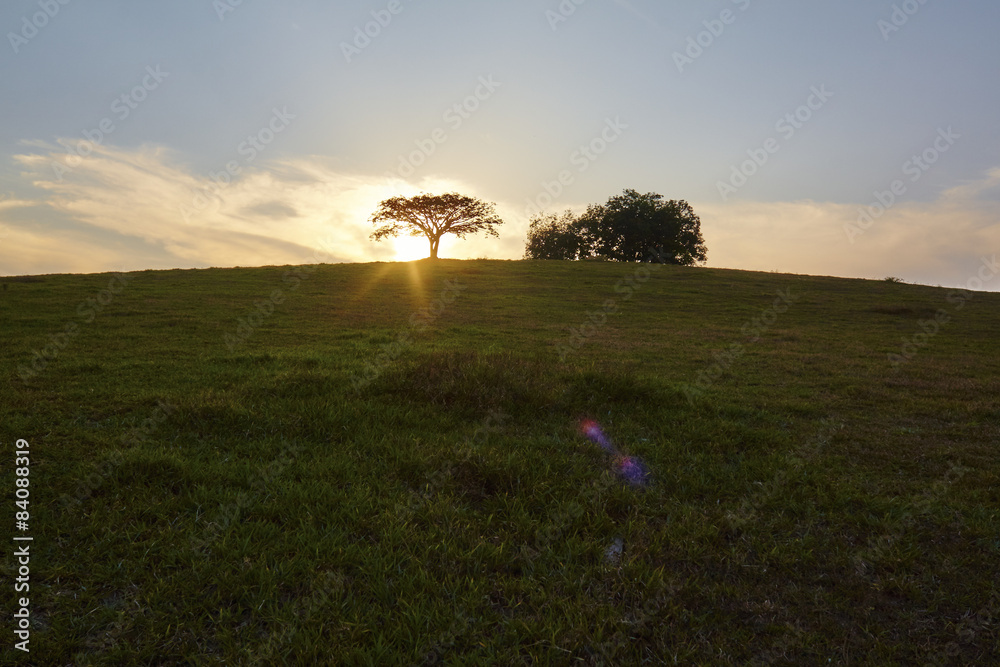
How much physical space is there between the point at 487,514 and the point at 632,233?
6147 centimetres

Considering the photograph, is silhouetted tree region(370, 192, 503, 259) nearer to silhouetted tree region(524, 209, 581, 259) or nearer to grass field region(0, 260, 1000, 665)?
silhouetted tree region(524, 209, 581, 259)

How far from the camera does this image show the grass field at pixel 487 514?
398cm

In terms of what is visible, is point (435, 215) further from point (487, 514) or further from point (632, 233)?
point (487, 514)

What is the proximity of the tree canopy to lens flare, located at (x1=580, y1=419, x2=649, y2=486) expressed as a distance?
57857mm

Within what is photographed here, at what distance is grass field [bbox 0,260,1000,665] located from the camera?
398 cm

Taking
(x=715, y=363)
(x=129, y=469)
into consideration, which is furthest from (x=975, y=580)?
(x=715, y=363)

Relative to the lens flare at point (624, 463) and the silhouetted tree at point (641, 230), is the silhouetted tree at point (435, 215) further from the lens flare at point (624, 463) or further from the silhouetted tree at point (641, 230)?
the lens flare at point (624, 463)

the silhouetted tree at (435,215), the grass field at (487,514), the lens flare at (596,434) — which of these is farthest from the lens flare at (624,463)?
the silhouetted tree at (435,215)

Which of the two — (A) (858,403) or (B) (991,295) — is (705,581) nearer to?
(A) (858,403)

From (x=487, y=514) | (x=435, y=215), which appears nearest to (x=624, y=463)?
(x=487, y=514)

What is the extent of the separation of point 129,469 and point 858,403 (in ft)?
40.9

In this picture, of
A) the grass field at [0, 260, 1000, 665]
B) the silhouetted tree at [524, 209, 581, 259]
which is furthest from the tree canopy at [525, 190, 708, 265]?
the grass field at [0, 260, 1000, 665]

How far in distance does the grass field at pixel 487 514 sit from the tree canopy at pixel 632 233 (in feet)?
174

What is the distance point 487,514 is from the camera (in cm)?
565
